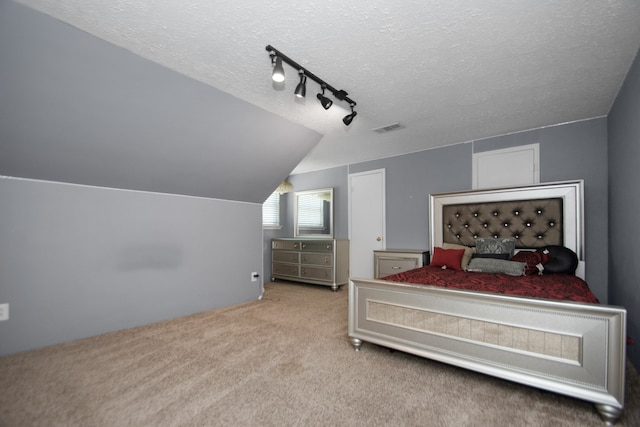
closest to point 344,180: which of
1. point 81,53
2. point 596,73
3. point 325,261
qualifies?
point 325,261

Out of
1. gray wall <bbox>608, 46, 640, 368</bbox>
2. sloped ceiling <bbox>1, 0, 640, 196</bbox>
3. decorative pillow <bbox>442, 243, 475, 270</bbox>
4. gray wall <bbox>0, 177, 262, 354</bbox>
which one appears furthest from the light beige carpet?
sloped ceiling <bbox>1, 0, 640, 196</bbox>

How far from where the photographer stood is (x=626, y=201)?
6.60 ft

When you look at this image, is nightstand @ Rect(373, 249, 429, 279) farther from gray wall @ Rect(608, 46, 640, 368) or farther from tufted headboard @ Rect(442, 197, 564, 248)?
gray wall @ Rect(608, 46, 640, 368)

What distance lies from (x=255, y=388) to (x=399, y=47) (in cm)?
218

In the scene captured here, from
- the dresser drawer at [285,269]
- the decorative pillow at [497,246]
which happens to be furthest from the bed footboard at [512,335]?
the dresser drawer at [285,269]

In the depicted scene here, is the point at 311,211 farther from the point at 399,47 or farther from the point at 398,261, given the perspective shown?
the point at 399,47

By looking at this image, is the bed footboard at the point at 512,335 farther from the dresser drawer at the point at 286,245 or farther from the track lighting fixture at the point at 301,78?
the dresser drawer at the point at 286,245

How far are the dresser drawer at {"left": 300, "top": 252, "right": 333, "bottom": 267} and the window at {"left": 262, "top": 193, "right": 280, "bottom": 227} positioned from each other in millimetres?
936

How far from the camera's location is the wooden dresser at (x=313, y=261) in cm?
419

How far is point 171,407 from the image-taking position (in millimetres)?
1447

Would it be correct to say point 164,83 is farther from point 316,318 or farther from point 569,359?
point 569,359

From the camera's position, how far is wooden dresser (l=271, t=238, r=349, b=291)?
13.7 feet

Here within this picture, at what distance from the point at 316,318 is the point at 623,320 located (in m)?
2.21

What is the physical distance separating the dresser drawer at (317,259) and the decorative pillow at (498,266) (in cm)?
203
